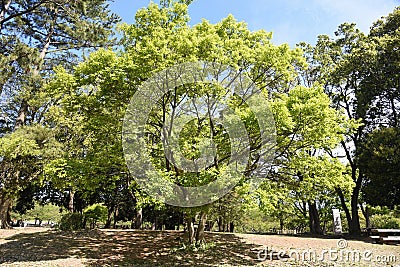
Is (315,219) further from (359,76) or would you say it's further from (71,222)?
(71,222)

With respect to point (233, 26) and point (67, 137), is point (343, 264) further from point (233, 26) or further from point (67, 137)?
point (67, 137)

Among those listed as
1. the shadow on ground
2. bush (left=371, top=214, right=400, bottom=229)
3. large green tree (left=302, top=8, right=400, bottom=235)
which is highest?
large green tree (left=302, top=8, right=400, bottom=235)

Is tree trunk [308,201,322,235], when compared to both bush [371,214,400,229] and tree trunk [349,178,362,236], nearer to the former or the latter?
tree trunk [349,178,362,236]

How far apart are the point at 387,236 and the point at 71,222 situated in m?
13.6

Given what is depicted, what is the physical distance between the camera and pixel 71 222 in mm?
14539

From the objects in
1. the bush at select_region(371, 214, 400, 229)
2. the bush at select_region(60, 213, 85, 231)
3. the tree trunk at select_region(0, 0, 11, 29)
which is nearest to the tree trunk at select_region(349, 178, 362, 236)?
the bush at select_region(371, 214, 400, 229)

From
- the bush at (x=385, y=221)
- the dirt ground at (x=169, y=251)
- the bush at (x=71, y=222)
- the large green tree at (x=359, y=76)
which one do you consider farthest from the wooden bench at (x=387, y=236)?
the bush at (x=71, y=222)

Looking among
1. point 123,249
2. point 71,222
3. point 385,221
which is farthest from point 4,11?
point 385,221

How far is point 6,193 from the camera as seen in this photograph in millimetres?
14359

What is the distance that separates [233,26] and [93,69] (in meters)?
4.24

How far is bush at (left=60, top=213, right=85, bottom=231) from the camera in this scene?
14352mm

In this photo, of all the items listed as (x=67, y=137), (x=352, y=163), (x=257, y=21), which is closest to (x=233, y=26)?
(x=257, y=21)

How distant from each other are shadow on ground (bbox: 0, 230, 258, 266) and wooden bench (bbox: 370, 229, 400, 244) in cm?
571

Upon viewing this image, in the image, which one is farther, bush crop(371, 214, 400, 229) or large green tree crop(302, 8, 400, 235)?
bush crop(371, 214, 400, 229)
